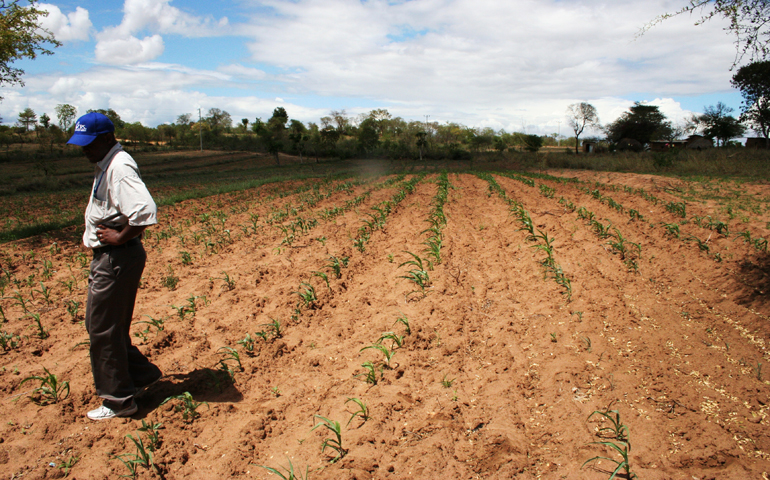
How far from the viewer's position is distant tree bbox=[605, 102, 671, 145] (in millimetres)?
45812

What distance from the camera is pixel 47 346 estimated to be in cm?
388

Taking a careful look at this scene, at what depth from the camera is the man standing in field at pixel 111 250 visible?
265 cm

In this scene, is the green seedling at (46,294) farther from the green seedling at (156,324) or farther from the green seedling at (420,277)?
the green seedling at (420,277)

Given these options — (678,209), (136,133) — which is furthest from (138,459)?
(136,133)

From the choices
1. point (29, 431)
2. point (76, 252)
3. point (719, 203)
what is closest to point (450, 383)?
point (29, 431)

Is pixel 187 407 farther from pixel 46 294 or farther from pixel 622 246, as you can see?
pixel 622 246

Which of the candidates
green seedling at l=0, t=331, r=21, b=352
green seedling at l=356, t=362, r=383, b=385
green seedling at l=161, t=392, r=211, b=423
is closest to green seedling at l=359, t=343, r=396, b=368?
green seedling at l=356, t=362, r=383, b=385

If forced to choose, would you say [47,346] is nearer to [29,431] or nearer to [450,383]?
[29,431]

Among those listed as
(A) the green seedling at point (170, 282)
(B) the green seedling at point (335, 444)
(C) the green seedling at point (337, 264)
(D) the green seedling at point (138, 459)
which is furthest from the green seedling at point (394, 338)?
(A) the green seedling at point (170, 282)

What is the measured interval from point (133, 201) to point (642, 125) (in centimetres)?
5555

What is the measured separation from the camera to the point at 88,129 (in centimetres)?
274

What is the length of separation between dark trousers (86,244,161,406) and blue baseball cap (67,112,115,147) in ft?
2.65

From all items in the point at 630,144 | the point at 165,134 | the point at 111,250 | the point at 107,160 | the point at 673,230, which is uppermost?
the point at 165,134

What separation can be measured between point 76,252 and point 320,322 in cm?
572
